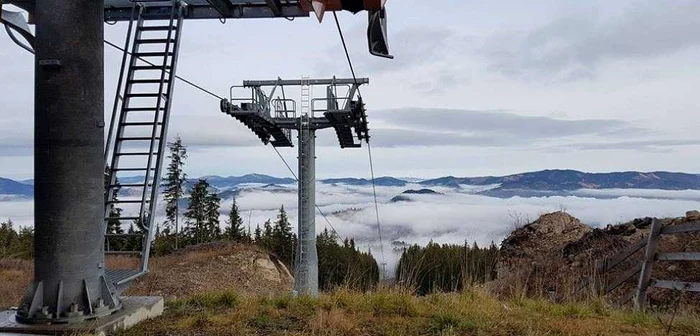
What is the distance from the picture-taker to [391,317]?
6.39m

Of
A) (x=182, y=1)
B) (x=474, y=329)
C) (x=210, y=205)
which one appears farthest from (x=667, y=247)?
(x=210, y=205)

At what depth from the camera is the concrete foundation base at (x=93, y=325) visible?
17.3 ft

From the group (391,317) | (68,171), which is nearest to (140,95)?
(68,171)

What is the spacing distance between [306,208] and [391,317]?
2040cm

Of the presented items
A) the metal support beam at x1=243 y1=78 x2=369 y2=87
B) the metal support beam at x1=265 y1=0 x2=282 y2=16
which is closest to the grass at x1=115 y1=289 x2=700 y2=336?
the metal support beam at x1=265 y1=0 x2=282 y2=16

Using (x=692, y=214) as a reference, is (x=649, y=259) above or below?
below

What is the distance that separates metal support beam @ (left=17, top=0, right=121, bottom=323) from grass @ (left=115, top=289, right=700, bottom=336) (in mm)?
775

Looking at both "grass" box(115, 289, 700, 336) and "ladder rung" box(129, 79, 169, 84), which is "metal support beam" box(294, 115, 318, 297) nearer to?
"ladder rung" box(129, 79, 169, 84)

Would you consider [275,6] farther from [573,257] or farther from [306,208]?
[306,208]

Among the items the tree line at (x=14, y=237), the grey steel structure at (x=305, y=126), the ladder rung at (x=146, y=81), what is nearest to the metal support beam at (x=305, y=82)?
the grey steel structure at (x=305, y=126)

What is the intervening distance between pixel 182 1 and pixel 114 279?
12.7 feet

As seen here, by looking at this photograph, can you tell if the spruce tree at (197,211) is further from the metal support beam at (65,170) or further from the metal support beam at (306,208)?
the metal support beam at (65,170)

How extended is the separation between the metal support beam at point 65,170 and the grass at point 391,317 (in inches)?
30.5

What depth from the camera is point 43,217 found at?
5.57 m
